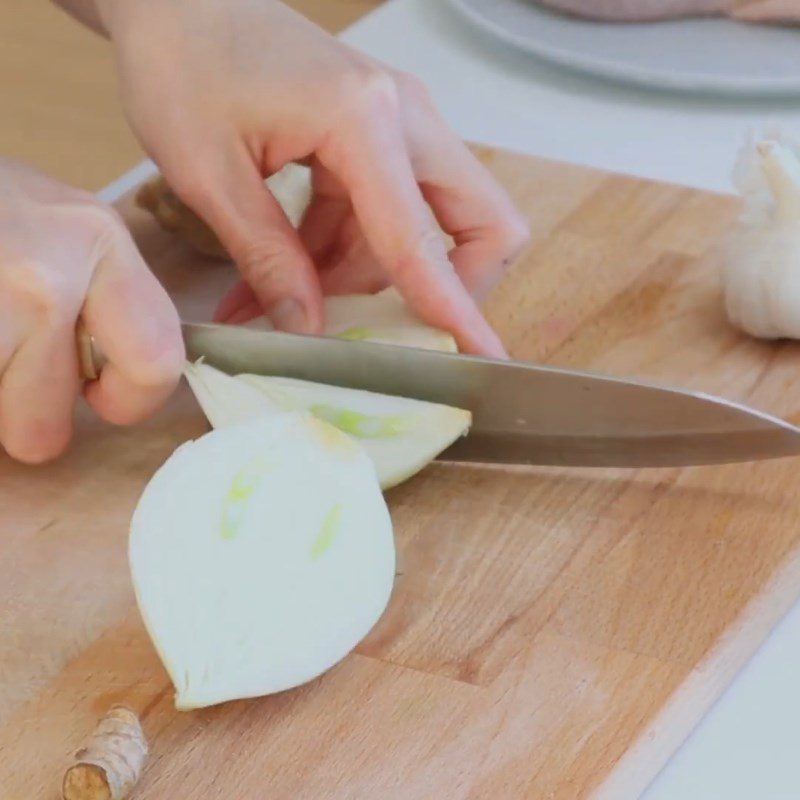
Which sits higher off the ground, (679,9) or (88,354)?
(679,9)

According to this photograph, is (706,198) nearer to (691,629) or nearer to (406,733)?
(691,629)

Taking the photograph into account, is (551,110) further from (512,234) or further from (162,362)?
(162,362)

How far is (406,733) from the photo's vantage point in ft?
2.28

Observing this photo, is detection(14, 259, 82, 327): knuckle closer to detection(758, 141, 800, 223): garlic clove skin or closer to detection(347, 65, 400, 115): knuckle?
detection(347, 65, 400, 115): knuckle

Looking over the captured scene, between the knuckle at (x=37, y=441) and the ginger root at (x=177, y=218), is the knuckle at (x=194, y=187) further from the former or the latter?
the knuckle at (x=37, y=441)

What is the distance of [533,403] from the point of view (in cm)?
86

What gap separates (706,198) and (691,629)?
18.6 inches

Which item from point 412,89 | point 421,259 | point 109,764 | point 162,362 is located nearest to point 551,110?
point 412,89

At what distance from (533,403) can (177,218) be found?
349 millimetres

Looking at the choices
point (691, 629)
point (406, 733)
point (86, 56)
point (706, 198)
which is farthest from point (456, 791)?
point (86, 56)

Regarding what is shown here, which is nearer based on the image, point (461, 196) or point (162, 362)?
point (162, 362)

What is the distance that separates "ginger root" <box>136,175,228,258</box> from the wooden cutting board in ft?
0.53

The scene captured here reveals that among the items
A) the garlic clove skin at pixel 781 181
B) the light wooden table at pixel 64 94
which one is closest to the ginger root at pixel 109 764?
the garlic clove skin at pixel 781 181

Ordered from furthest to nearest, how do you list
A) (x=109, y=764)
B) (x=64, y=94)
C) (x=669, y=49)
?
(x=64, y=94) < (x=669, y=49) < (x=109, y=764)
